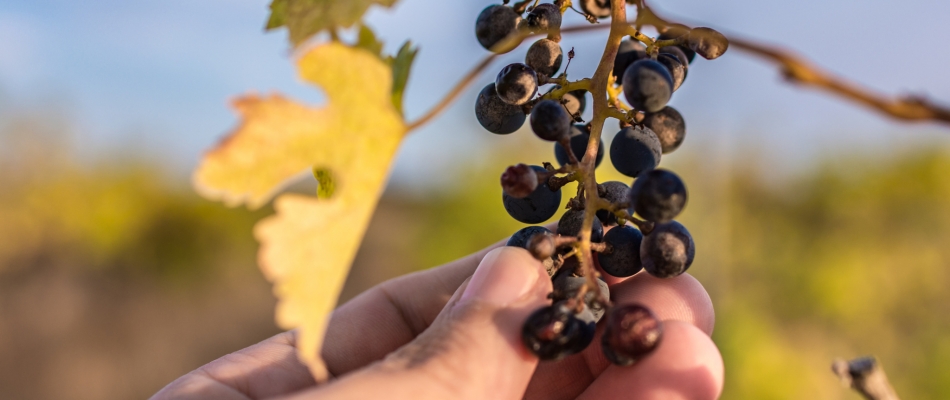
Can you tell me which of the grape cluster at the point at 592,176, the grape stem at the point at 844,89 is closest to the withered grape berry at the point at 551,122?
the grape cluster at the point at 592,176

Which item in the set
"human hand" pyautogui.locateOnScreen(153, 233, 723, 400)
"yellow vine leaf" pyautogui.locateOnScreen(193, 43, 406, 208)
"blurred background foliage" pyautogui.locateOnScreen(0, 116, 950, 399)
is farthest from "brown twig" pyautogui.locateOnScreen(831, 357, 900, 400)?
"blurred background foliage" pyautogui.locateOnScreen(0, 116, 950, 399)

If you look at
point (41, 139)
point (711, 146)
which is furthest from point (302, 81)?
point (41, 139)

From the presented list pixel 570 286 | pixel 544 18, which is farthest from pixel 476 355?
pixel 544 18

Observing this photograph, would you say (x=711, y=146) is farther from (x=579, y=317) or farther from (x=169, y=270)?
(x=579, y=317)

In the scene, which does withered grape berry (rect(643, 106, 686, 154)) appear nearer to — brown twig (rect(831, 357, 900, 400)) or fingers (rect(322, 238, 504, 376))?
brown twig (rect(831, 357, 900, 400))

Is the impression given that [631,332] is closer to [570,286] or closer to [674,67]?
[570,286]

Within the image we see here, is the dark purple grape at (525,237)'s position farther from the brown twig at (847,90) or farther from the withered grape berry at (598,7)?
the brown twig at (847,90)
